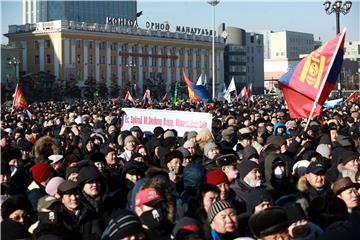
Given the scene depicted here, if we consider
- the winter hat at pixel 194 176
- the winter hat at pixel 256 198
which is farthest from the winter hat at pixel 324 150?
the winter hat at pixel 256 198

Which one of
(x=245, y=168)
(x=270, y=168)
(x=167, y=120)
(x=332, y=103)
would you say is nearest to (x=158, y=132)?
(x=167, y=120)

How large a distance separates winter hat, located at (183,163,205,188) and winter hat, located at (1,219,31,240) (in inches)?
69.7

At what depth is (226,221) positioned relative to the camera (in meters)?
3.99

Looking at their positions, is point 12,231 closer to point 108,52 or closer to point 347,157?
point 347,157

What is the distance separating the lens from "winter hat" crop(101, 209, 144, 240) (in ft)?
11.5

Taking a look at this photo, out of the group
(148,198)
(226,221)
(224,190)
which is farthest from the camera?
(224,190)

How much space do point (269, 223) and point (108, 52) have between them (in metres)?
74.0

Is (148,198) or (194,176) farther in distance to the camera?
(194,176)

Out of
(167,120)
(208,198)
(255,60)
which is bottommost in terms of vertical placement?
(208,198)

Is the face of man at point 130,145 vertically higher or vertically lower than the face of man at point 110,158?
higher

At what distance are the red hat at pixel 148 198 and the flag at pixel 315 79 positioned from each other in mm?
3882

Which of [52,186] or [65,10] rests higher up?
[65,10]

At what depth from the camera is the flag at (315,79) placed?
26.5 feet

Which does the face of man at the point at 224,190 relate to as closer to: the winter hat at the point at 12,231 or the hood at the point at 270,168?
the hood at the point at 270,168
